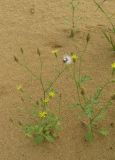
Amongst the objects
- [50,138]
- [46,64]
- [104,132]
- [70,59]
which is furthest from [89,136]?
[46,64]

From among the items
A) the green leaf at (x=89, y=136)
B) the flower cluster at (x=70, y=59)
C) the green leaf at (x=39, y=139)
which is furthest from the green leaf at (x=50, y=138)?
the flower cluster at (x=70, y=59)

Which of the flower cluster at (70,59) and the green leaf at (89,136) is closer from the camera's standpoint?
the flower cluster at (70,59)

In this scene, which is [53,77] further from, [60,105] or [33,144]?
[33,144]

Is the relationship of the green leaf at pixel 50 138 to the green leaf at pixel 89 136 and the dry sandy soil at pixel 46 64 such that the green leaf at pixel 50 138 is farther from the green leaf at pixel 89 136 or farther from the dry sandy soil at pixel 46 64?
the green leaf at pixel 89 136

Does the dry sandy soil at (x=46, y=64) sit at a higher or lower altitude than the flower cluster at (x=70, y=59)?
lower

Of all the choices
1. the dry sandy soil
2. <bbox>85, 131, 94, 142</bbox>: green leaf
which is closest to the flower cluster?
the dry sandy soil

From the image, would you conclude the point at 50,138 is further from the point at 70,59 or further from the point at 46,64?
the point at 46,64

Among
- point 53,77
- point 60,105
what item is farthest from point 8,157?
point 53,77

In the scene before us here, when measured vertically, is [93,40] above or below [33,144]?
above
